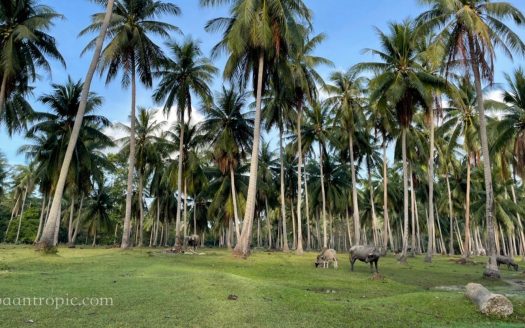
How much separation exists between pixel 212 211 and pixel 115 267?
26118mm

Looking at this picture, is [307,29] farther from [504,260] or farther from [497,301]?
[497,301]

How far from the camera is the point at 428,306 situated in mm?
9375

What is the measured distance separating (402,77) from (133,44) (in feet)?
63.0

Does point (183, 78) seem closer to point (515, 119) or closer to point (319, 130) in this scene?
point (319, 130)

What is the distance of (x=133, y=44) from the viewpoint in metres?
27.2

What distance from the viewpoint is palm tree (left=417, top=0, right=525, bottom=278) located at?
1880 centimetres

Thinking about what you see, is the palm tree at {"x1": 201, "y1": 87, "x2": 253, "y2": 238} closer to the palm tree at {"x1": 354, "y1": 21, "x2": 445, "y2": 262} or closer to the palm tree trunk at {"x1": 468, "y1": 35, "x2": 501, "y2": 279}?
the palm tree at {"x1": 354, "y1": 21, "x2": 445, "y2": 262}

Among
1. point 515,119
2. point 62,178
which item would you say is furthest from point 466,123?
point 62,178

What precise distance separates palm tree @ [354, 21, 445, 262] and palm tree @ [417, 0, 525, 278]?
16.7ft

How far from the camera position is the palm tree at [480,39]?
18797 mm

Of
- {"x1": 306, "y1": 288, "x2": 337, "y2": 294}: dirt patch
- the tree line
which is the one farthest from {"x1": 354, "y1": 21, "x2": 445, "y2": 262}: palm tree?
{"x1": 306, "y1": 288, "x2": 337, "y2": 294}: dirt patch

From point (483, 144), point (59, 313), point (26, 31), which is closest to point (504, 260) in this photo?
point (483, 144)

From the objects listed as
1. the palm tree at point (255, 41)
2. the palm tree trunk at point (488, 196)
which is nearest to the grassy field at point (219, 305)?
the palm tree trunk at point (488, 196)

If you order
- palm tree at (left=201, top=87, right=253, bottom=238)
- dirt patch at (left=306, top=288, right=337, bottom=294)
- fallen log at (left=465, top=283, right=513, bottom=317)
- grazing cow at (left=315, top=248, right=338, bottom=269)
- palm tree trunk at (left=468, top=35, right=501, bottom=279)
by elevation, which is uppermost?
palm tree at (left=201, top=87, right=253, bottom=238)
